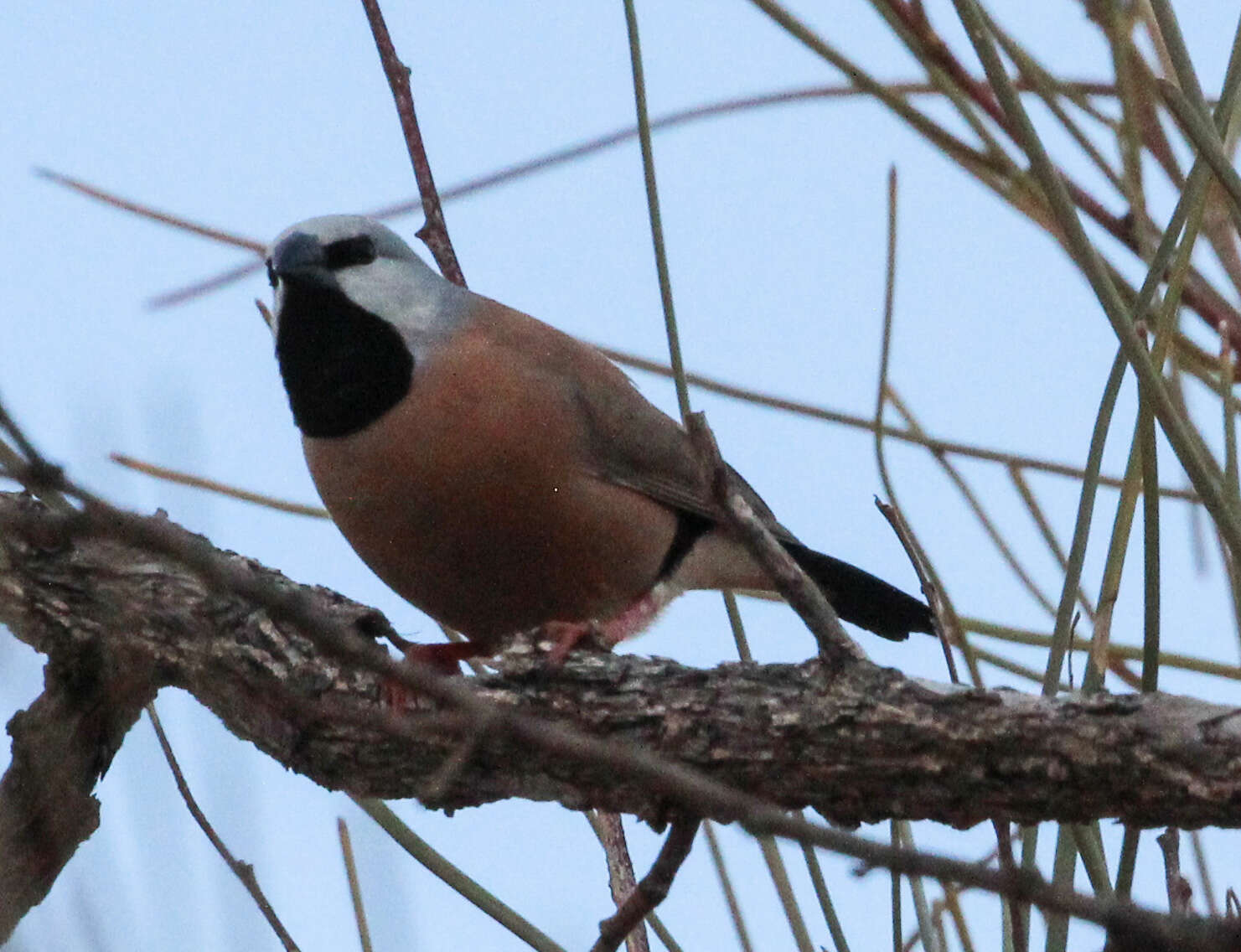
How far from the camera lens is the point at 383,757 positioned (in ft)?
8.66

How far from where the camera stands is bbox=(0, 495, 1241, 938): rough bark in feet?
7.04

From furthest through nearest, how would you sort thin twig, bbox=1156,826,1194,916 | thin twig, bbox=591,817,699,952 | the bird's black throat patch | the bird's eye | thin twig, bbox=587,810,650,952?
the bird's eye, the bird's black throat patch, thin twig, bbox=587,810,650,952, thin twig, bbox=591,817,699,952, thin twig, bbox=1156,826,1194,916

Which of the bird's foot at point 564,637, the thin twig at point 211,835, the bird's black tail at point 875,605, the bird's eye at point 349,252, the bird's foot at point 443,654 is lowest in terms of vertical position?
the thin twig at point 211,835

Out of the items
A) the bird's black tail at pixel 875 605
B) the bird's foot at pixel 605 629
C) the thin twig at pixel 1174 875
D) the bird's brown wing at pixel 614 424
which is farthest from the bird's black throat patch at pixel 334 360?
the thin twig at pixel 1174 875

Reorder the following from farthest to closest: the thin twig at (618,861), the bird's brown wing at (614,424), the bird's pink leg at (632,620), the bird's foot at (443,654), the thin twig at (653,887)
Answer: the bird's brown wing at (614,424), the bird's foot at (443,654), the bird's pink leg at (632,620), the thin twig at (618,861), the thin twig at (653,887)

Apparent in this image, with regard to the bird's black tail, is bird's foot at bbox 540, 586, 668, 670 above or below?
below

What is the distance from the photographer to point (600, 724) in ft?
8.52

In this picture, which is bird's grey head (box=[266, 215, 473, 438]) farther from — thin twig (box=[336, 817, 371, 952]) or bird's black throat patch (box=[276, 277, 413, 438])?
thin twig (box=[336, 817, 371, 952])

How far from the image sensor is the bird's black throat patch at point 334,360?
11.8ft

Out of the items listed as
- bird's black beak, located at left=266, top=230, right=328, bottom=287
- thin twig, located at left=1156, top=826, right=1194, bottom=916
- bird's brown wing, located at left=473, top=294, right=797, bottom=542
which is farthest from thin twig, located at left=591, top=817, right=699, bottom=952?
bird's black beak, located at left=266, top=230, right=328, bottom=287

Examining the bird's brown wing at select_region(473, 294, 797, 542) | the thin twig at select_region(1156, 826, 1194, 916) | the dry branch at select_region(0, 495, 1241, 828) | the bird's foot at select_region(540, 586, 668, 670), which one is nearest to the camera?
the thin twig at select_region(1156, 826, 1194, 916)

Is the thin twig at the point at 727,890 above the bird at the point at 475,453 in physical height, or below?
below

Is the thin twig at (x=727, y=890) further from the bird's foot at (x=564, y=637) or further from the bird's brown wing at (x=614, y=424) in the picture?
the bird's brown wing at (x=614, y=424)

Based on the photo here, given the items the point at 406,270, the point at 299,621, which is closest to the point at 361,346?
the point at 406,270
